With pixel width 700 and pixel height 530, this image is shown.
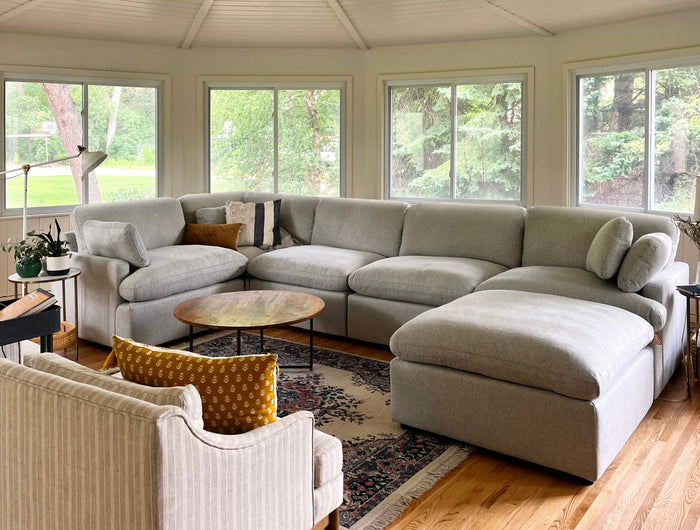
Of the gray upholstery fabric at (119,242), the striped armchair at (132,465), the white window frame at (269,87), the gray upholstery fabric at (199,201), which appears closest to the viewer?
the striped armchair at (132,465)

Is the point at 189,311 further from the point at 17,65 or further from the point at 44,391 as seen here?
the point at 17,65

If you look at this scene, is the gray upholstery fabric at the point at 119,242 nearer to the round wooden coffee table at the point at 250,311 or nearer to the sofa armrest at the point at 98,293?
the sofa armrest at the point at 98,293

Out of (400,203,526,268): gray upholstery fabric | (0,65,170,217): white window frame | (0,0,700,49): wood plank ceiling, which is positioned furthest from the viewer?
(0,65,170,217): white window frame

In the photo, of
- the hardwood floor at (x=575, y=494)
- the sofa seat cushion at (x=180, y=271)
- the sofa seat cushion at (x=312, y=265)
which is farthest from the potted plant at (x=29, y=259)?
the hardwood floor at (x=575, y=494)

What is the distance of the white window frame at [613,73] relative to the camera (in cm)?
541

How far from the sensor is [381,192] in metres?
7.23

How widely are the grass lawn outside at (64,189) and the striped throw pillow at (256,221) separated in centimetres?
160

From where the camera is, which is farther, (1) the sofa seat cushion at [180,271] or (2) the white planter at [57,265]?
(1) the sofa seat cushion at [180,271]

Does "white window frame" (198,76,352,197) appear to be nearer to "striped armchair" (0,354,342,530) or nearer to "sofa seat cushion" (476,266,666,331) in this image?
"sofa seat cushion" (476,266,666,331)

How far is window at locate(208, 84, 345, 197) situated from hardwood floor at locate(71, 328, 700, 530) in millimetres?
4738

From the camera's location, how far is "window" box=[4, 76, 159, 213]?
244 inches

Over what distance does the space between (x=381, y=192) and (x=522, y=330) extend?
438cm

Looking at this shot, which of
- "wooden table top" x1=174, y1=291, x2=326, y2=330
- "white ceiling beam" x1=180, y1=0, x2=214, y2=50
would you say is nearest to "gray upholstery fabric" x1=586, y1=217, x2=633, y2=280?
"wooden table top" x1=174, y1=291, x2=326, y2=330

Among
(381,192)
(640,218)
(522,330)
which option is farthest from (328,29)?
(522,330)
